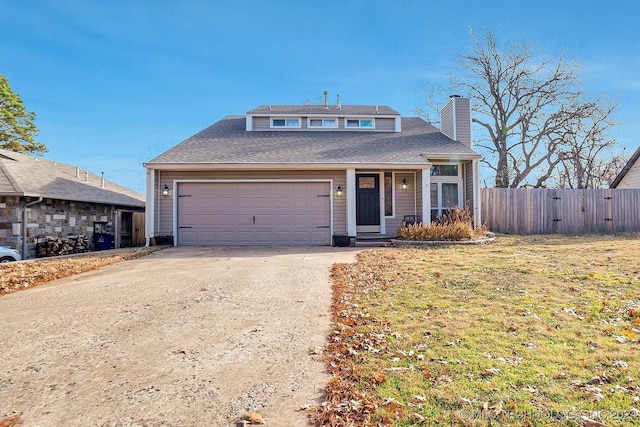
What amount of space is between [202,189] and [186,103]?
1631cm

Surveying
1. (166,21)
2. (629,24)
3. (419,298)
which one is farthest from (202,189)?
(629,24)

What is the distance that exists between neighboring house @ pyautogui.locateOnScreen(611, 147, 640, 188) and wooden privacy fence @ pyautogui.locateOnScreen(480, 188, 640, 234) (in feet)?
12.6

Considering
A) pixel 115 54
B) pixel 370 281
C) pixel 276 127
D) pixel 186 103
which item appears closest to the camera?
pixel 370 281

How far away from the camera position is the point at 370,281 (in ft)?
18.6

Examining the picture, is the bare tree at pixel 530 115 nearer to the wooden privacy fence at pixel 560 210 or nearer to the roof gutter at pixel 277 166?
the wooden privacy fence at pixel 560 210

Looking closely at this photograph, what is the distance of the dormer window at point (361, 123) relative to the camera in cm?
1491

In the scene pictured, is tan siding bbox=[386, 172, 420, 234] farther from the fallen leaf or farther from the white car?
the white car

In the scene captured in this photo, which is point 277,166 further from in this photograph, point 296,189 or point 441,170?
point 441,170

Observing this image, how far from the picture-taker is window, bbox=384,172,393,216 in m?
12.7

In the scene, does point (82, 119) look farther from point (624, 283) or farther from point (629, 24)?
point (629, 24)

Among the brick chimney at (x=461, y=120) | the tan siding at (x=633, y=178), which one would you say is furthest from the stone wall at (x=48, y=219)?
the tan siding at (x=633, y=178)

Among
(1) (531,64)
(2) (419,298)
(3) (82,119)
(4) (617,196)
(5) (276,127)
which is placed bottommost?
(2) (419,298)

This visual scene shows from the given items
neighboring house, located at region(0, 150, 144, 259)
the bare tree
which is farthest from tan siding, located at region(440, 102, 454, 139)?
neighboring house, located at region(0, 150, 144, 259)

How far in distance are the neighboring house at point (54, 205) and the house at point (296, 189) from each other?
11.2ft
